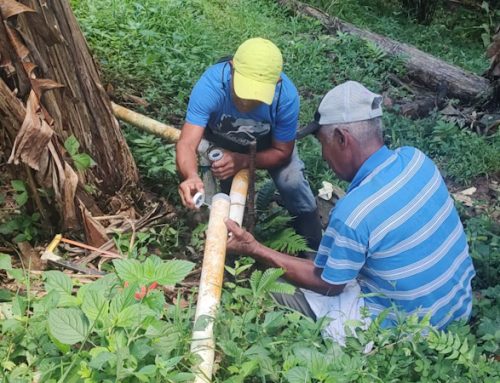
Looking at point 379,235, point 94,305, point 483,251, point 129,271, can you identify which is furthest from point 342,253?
point 483,251

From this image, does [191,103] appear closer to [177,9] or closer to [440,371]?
[440,371]

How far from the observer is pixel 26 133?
263cm

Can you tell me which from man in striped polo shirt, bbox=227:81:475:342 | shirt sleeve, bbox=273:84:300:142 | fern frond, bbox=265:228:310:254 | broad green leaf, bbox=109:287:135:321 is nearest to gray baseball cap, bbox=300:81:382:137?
man in striped polo shirt, bbox=227:81:475:342

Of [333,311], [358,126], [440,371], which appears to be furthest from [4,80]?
[440,371]

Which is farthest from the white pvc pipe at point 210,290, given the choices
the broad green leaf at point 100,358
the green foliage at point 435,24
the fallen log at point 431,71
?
the green foliage at point 435,24

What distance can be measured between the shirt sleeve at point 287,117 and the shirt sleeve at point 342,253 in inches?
35.7

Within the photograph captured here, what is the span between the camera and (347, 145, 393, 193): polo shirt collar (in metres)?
2.54

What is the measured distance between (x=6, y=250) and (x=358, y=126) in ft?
5.72

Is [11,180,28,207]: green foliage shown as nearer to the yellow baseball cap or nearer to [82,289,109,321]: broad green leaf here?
[82,289,109,321]: broad green leaf

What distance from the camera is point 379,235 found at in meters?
2.43

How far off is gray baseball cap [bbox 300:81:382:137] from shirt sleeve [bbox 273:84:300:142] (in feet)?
1.90

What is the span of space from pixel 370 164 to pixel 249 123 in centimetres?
98

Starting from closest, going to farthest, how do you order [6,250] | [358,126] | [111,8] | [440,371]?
[440,371] → [358,126] → [6,250] → [111,8]

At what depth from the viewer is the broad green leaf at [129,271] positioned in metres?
2.29
